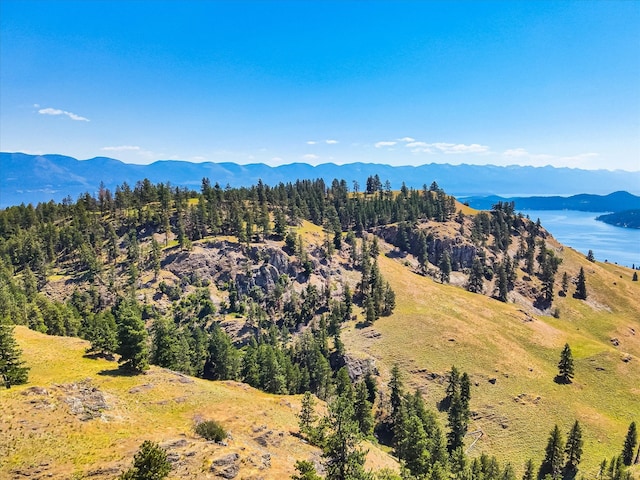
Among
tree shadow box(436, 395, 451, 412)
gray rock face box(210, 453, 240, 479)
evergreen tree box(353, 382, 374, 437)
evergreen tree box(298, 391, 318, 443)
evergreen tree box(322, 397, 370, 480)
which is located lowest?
tree shadow box(436, 395, 451, 412)

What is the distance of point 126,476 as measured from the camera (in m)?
32.0

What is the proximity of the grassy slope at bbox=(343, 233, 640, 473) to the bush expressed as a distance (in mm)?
89848

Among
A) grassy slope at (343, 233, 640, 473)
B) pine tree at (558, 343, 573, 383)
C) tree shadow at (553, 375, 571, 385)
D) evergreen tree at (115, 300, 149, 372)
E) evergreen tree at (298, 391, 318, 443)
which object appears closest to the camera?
evergreen tree at (298, 391, 318, 443)

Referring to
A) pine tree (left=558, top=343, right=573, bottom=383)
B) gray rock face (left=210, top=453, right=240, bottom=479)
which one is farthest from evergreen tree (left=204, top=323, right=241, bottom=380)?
pine tree (left=558, top=343, right=573, bottom=383)

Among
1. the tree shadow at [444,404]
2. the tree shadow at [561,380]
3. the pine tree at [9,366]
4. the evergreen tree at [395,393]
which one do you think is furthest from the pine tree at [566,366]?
the pine tree at [9,366]

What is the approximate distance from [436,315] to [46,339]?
142 meters

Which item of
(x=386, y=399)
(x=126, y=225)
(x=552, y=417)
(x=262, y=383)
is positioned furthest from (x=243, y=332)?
(x=552, y=417)

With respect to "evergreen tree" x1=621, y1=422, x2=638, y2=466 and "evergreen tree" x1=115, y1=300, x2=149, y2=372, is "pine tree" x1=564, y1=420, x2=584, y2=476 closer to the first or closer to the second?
"evergreen tree" x1=621, y1=422, x2=638, y2=466

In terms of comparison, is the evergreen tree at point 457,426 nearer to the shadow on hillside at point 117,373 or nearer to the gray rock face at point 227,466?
the gray rock face at point 227,466

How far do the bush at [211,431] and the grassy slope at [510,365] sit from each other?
8985cm

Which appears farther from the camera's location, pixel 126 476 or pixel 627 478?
pixel 627 478

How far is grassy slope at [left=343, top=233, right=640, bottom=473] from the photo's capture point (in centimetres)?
11019

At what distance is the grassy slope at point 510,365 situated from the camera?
110 m

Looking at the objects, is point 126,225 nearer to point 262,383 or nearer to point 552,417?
point 262,383
